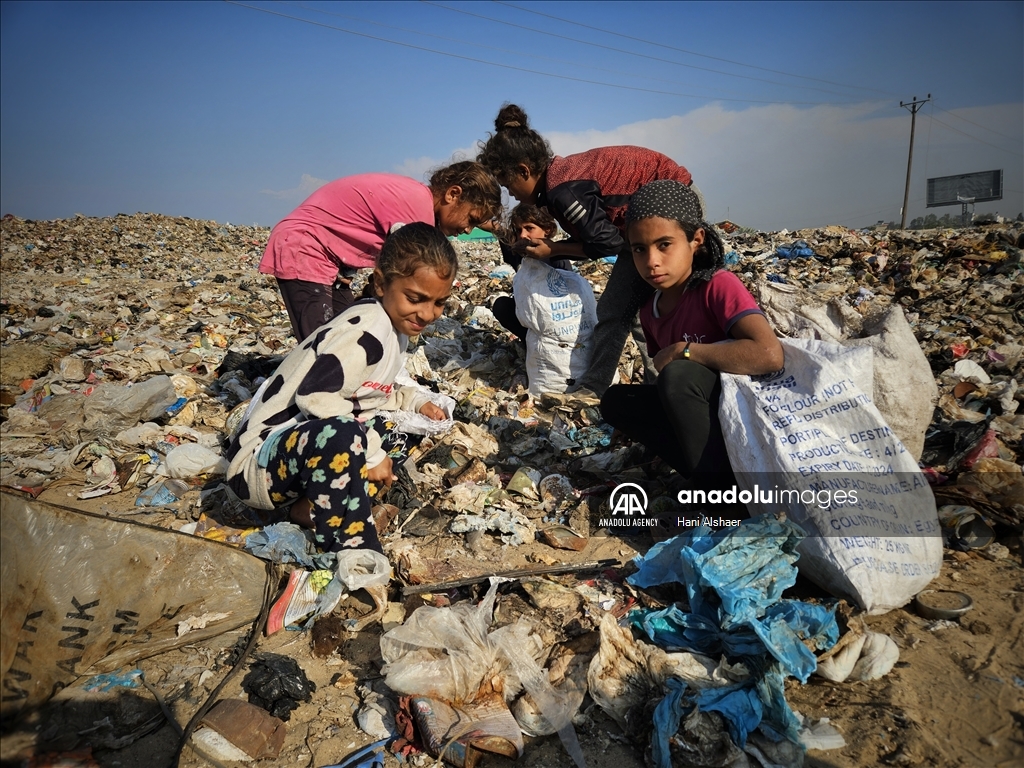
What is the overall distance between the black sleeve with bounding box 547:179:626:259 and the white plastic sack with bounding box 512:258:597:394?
593mm

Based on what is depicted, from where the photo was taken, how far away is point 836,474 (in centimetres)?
183

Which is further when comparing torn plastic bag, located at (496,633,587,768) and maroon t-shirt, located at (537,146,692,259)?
maroon t-shirt, located at (537,146,692,259)

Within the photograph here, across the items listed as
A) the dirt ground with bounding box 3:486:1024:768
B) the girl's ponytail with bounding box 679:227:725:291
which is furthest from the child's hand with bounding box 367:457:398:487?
the girl's ponytail with bounding box 679:227:725:291

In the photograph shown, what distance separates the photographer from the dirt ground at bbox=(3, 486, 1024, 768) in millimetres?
1367

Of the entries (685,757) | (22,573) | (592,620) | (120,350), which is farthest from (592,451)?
(120,350)

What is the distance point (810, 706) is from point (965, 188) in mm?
26501

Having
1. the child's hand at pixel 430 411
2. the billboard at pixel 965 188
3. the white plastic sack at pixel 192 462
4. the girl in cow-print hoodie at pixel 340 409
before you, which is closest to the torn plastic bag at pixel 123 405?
the white plastic sack at pixel 192 462

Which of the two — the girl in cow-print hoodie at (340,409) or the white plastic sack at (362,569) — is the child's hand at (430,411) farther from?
the white plastic sack at (362,569)

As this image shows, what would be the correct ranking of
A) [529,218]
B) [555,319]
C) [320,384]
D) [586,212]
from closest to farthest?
1. [320,384]
2. [586,212]
3. [529,218]
4. [555,319]

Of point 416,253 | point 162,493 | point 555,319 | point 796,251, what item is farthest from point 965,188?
point 162,493

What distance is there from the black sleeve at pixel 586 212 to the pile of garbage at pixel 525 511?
1004mm

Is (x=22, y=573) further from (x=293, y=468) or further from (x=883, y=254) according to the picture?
(x=883, y=254)

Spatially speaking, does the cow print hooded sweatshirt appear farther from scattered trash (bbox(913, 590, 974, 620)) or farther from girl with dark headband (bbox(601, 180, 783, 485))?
scattered trash (bbox(913, 590, 974, 620))

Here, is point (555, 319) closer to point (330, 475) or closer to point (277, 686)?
point (330, 475)
